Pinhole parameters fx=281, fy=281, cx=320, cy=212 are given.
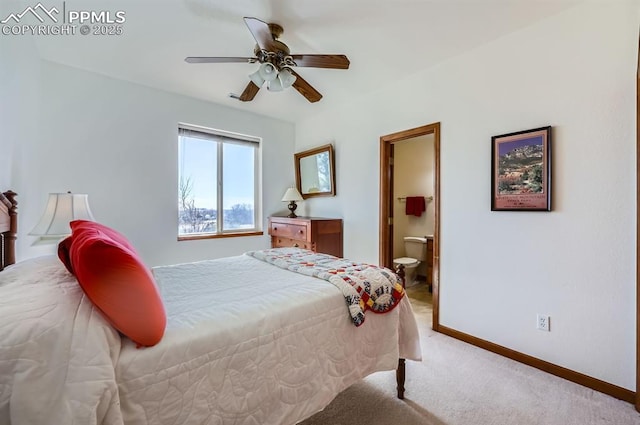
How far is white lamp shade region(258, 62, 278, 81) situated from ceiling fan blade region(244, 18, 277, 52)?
10 cm

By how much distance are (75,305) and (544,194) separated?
2685mm

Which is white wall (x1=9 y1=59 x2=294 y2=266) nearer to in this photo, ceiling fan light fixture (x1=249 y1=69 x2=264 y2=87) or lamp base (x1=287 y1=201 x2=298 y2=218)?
lamp base (x1=287 y1=201 x2=298 y2=218)

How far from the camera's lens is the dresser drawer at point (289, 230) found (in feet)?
11.5

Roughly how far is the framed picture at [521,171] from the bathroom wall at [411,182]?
7.75ft

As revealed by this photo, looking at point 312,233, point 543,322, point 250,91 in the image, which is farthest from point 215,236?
point 543,322

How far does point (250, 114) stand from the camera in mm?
4012

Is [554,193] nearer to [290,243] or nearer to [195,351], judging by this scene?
[195,351]

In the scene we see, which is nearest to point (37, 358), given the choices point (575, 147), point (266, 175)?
point (575, 147)

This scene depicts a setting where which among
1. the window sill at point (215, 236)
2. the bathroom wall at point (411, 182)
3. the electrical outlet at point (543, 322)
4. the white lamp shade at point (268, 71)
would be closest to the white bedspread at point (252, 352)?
the electrical outlet at point (543, 322)

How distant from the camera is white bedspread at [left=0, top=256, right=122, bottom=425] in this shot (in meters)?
0.71

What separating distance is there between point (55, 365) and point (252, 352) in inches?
22.5

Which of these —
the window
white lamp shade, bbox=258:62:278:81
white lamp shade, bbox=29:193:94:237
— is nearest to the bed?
white lamp shade, bbox=29:193:94:237

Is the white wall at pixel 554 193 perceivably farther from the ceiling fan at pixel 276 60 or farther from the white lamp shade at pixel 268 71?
the white lamp shade at pixel 268 71

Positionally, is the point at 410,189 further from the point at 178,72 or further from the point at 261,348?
the point at 261,348
